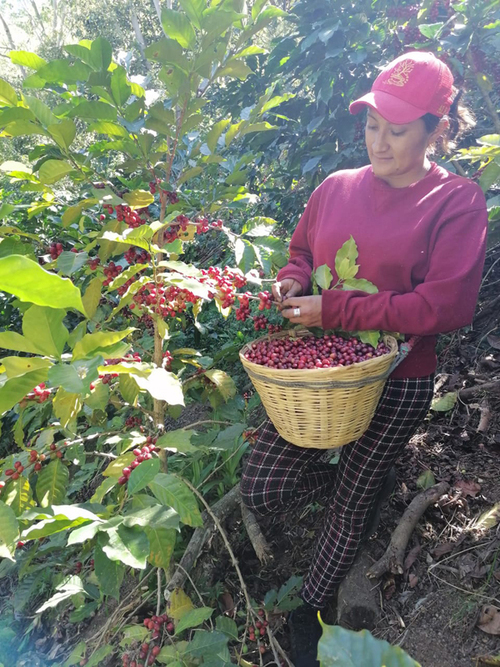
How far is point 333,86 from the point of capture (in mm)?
2598

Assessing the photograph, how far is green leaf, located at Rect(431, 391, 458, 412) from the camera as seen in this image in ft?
7.66

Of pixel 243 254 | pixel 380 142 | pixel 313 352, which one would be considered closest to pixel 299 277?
pixel 243 254

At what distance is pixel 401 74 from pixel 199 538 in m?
1.77

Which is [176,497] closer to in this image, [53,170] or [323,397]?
[323,397]

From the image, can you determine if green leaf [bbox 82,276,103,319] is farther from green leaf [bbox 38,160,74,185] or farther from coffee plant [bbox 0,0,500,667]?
green leaf [bbox 38,160,74,185]

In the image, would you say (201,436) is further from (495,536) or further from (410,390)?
(495,536)

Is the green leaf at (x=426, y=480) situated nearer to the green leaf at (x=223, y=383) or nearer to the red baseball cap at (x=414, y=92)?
the green leaf at (x=223, y=383)

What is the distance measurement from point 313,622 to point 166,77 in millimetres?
1860

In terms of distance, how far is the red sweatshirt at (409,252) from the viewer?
1321 mm

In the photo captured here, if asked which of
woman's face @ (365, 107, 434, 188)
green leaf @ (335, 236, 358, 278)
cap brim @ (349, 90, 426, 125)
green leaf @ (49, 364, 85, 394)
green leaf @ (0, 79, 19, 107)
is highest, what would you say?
green leaf @ (0, 79, 19, 107)

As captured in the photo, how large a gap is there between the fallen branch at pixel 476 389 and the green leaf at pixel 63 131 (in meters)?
2.07

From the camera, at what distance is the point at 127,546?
77 centimetres

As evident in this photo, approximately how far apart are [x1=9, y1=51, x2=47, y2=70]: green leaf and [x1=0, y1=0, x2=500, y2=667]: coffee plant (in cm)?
1

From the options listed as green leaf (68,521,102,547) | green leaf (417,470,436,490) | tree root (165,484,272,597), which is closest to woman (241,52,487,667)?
tree root (165,484,272,597)
